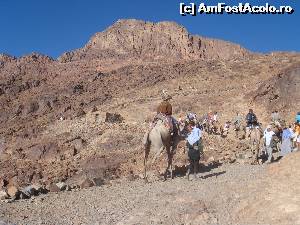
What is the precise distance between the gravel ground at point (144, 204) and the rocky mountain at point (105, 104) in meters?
4.46

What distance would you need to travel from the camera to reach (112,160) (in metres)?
27.5

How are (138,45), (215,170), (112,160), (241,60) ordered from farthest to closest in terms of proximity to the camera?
(138,45) < (241,60) < (112,160) < (215,170)

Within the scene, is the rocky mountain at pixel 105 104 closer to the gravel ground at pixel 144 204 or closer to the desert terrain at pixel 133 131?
the desert terrain at pixel 133 131

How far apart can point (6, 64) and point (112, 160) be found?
60.5m

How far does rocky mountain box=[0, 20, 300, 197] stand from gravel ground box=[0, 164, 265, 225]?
4464mm

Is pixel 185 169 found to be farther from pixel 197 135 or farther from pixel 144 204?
pixel 144 204

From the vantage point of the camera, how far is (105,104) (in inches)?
2050

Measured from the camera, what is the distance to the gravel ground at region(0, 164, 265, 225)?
12.0 meters

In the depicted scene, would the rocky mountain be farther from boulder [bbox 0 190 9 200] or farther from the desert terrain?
boulder [bbox 0 190 9 200]

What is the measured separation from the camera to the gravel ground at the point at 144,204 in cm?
1201

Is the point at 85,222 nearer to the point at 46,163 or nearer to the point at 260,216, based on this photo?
the point at 260,216

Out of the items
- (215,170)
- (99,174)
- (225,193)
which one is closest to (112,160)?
(99,174)

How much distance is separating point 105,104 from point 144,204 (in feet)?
128

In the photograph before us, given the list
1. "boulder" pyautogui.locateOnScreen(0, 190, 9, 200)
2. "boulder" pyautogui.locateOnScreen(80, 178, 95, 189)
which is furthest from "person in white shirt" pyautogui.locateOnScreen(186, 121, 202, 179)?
"boulder" pyautogui.locateOnScreen(0, 190, 9, 200)
